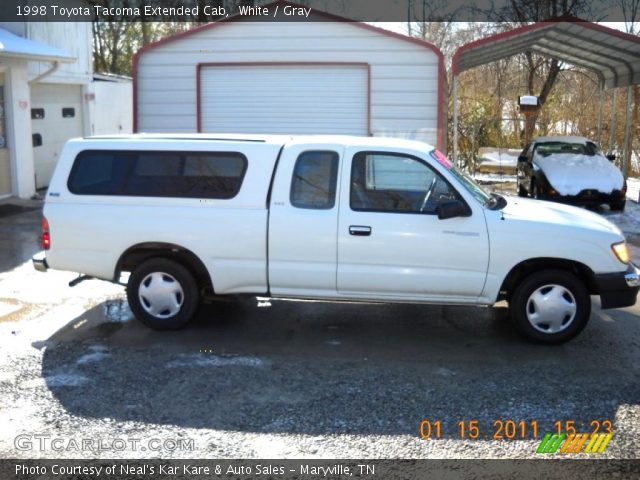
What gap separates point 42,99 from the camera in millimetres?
15891

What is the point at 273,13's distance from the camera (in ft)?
45.4

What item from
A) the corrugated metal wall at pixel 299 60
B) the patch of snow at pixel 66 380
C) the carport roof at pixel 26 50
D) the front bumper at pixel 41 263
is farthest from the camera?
the corrugated metal wall at pixel 299 60

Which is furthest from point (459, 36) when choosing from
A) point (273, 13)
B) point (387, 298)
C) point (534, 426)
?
point (534, 426)

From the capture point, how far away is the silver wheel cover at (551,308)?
6184 mm

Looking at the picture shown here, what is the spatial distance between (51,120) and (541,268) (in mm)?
13192

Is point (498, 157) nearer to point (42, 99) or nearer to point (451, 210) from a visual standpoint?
point (42, 99)

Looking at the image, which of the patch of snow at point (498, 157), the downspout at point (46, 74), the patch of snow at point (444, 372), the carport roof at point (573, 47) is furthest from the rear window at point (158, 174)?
the patch of snow at point (498, 157)

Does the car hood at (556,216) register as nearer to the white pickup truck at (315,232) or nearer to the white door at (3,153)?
the white pickup truck at (315,232)

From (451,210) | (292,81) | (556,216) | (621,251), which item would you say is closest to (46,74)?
(292,81)

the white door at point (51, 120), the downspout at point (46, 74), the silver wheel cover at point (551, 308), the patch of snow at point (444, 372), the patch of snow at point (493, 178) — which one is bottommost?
the patch of snow at point (444, 372)

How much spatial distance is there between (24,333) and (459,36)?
67.8ft

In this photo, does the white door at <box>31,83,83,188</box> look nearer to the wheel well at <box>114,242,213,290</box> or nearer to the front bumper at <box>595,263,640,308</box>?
the wheel well at <box>114,242,213,290</box>

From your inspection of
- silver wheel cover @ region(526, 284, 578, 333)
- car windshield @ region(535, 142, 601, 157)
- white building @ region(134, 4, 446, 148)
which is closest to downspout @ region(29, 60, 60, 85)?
white building @ region(134, 4, 446, 148)

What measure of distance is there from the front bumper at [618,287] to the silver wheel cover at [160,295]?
3638mm
